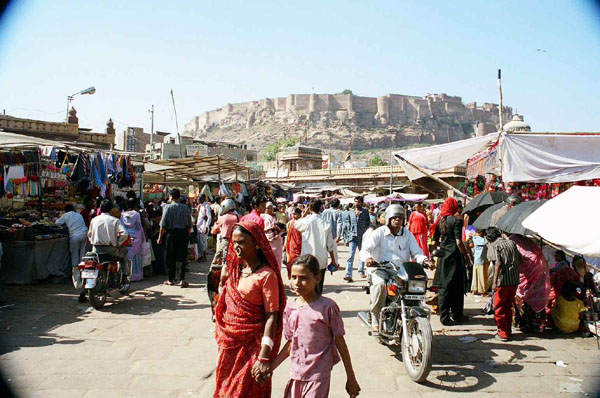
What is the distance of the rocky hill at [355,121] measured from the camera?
111875 mm

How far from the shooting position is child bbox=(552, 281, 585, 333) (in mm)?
5121

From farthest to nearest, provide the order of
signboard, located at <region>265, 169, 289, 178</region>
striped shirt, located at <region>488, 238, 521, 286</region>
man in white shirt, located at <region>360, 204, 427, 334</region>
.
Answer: signboard, located at <region>265, 169, 289, 178</region> < striped shirt, located at <region>488, 238, 521, 286</region> < man in white shirt, located at <region>360, 204, 427, 334</region>

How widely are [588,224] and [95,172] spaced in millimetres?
8117

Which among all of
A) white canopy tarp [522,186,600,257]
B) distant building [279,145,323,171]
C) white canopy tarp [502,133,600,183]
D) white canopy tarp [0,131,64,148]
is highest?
distant building [279,145,323,171]

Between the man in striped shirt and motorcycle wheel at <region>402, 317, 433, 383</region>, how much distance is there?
5.08 feet

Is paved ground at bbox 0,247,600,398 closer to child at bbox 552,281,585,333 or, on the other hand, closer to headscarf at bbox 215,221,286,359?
child at bbox 552,281,585,333

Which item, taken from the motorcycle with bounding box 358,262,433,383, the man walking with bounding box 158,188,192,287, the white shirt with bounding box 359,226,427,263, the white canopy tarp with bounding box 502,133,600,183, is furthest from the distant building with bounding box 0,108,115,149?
the motorcycle with bounding box 358,262,433,383

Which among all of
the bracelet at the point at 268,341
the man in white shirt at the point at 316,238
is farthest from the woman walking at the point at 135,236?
the bracelet at the point at 268,341

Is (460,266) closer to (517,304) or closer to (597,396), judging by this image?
(517,304)

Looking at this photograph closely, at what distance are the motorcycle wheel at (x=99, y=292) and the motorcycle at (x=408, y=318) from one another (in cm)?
364

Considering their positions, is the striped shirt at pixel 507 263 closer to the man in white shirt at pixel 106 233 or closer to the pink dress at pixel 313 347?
the pink dress at pixel 313 347

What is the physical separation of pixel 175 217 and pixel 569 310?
5918 millimetres

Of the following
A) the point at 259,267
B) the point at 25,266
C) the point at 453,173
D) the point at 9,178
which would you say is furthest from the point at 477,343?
the point at 453,173

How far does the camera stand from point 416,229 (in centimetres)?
877
